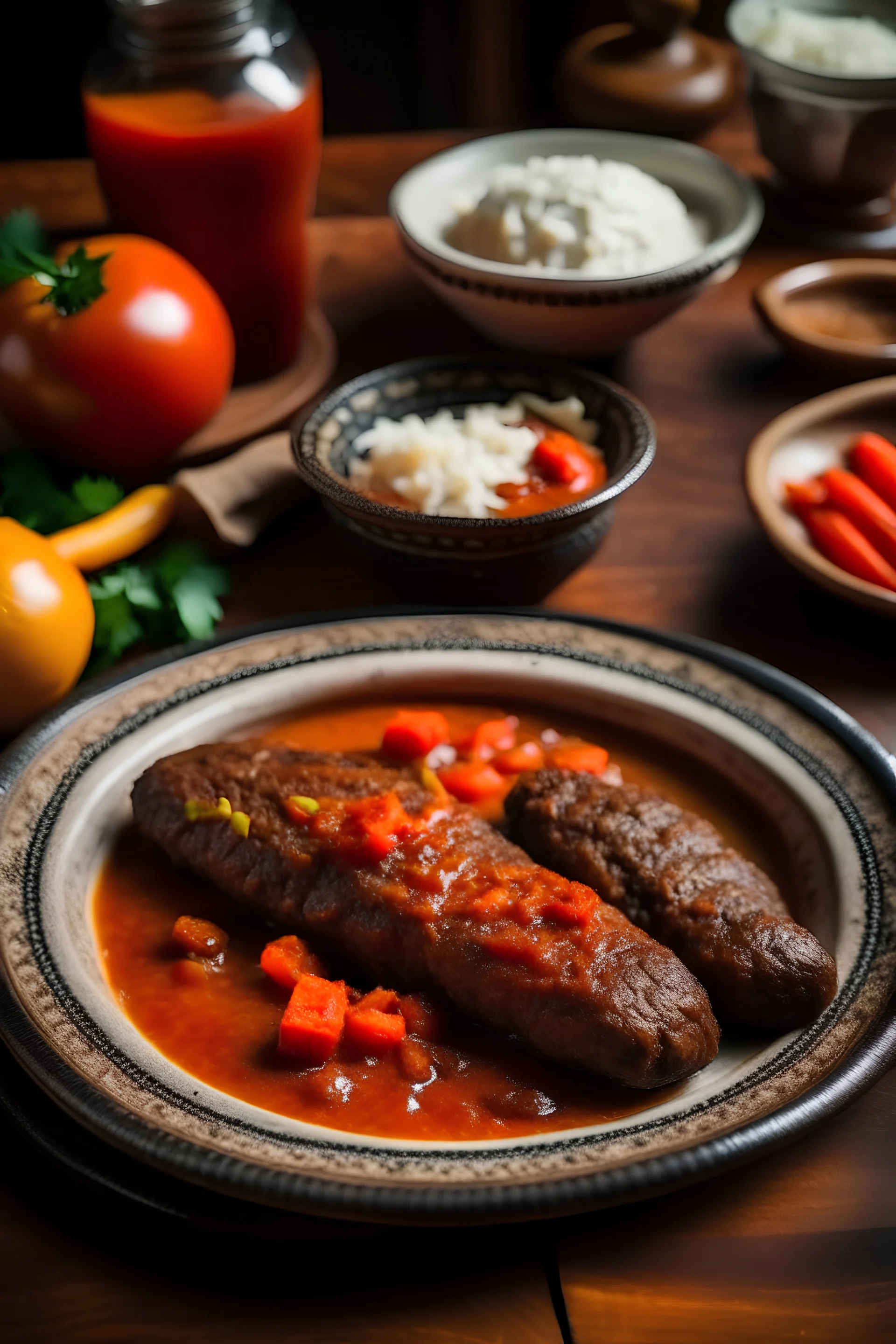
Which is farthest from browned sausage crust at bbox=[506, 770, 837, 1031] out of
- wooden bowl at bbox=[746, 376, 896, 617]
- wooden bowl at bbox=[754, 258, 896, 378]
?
wooden bowl at bbox=[754, 258, 896, 378]

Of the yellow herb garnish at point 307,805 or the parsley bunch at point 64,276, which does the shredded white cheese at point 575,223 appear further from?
the yellow herb garnish at point 307,805

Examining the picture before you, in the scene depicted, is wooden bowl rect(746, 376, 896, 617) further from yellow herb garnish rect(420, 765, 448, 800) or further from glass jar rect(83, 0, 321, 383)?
glass jar rect(83, 0, 321, 383)

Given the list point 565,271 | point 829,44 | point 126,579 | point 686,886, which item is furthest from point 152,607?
point 829,44

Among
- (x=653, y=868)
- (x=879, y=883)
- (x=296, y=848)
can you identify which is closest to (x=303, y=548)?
(x=296, y=848)

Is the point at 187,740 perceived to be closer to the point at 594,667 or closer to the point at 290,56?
the point at 594,667

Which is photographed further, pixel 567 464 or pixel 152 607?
pixel 567 464

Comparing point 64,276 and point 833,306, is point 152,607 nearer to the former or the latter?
point 64,276
